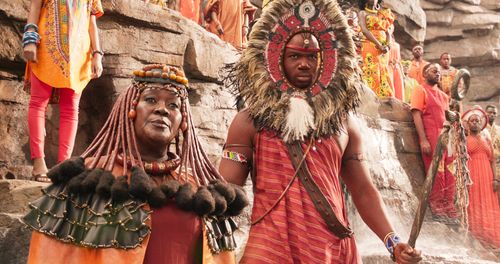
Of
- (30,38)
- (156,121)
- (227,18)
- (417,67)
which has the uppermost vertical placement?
(227,18)

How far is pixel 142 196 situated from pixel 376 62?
376 inches

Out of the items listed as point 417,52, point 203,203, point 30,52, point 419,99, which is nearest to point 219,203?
point 203,203

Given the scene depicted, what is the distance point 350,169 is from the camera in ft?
13.1

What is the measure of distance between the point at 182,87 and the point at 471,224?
8368 millimetres

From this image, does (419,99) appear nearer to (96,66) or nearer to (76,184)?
(96,66)

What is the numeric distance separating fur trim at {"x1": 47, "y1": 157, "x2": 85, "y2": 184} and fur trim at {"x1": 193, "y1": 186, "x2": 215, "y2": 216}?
20.0 inches

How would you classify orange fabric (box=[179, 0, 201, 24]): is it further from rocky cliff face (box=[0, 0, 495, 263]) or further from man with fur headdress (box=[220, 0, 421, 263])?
man with fur headdress (box=[220, 0, 421, 263])

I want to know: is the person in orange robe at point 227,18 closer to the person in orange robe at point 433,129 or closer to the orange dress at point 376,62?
the orange dress at point 376,62

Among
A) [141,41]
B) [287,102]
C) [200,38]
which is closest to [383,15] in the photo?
[200,38]

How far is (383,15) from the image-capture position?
1196cm

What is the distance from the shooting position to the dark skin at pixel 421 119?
10.4 m

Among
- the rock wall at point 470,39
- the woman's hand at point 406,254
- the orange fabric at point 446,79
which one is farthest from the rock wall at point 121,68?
the rock wall at point 470,39

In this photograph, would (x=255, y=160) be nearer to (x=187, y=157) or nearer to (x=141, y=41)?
(x=187, y=157)

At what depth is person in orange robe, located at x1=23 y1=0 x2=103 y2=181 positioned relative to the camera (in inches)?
209
